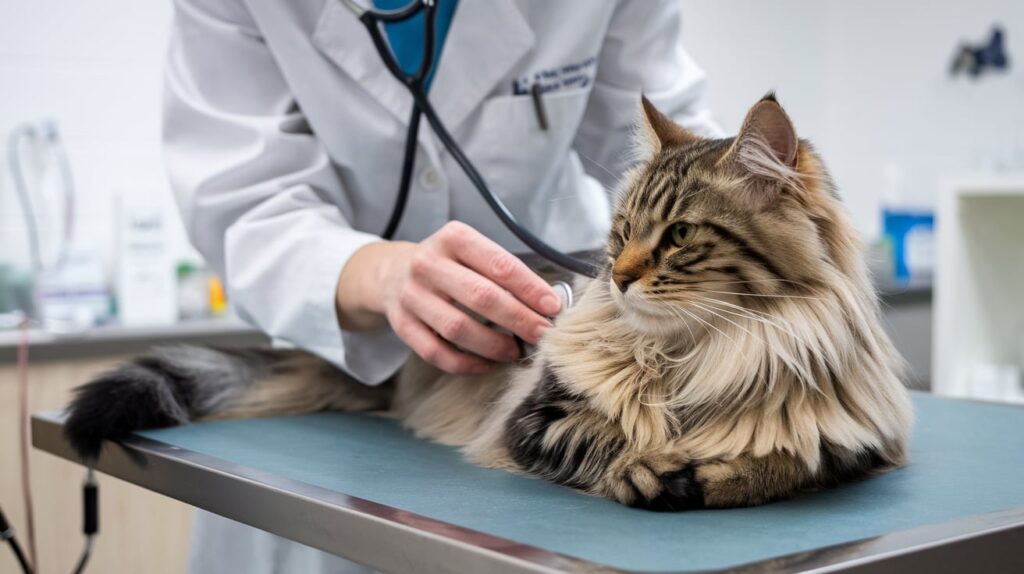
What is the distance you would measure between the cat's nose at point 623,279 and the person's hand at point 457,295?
0.14 m

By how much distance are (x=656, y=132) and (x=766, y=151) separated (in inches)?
7.1

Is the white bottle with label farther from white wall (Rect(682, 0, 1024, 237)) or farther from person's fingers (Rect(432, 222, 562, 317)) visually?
white wall (Rect(682, 0, 1024, 237))

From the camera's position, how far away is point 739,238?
0.84 metres

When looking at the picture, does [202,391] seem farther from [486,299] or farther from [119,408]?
[486,299]

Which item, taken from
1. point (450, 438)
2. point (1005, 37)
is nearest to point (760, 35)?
point (1005, 37)

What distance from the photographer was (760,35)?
3801 millimetres

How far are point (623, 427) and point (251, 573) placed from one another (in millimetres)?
693

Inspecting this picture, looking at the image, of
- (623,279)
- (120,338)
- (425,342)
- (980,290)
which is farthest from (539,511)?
(980,290)

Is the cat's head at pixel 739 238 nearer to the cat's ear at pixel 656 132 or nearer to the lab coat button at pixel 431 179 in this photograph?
the cat's ear at pixel 656 132

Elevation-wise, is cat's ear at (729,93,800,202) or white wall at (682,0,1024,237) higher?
white wall at (682,0,1024,237)

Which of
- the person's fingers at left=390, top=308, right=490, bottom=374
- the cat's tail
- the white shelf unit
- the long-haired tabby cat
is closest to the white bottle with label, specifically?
the cat's tail

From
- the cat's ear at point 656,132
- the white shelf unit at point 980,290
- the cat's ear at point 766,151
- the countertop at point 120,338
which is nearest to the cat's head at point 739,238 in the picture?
the cat's ear at point 766,151

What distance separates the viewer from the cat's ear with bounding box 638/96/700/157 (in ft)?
3.21

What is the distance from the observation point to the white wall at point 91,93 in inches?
93.0
